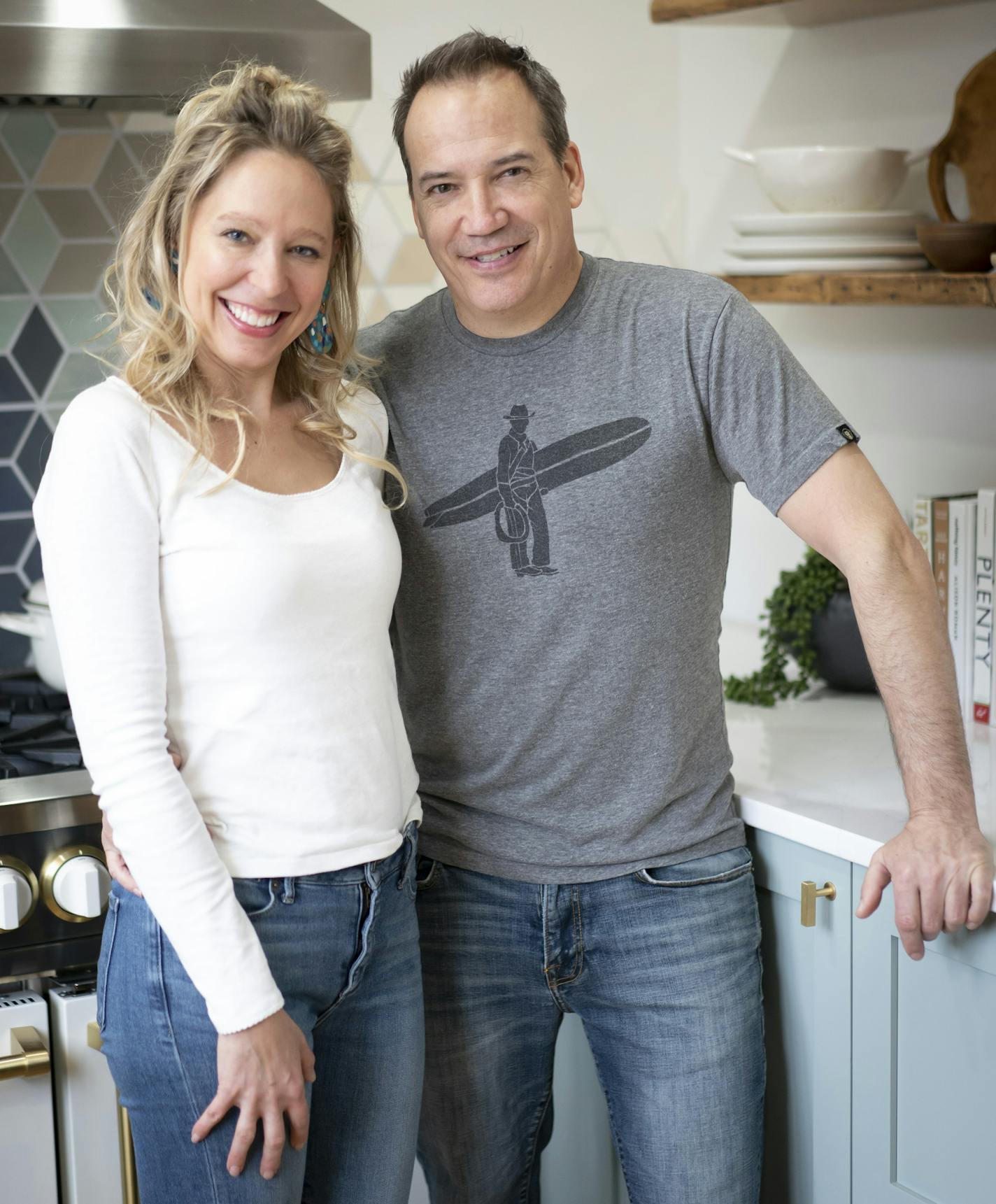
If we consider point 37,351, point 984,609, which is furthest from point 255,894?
point 37,351

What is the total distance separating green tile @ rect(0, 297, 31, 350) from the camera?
2043 millimetres

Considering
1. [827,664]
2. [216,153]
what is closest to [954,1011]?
[827,664]

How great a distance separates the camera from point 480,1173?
1501 millimetres

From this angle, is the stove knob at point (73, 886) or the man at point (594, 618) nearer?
the man at point (594, 618)

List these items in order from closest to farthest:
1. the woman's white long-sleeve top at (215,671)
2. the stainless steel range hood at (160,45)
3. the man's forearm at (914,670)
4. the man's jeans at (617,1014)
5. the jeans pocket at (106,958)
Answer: the woman's white long-sleeve top at (215,671), the jeans pocket at (106,958), the man's forearm at (914,670), the man's jeans at (617,1014), the stainless steel range hood at (160,45)

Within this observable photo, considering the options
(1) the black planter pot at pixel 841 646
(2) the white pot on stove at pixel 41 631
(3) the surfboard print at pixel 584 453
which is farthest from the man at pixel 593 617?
(2) the white pot on stove at pixel 41 631

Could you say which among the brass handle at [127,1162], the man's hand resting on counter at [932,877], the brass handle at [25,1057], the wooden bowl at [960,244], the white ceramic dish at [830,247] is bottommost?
the brass handle at [127,1162]

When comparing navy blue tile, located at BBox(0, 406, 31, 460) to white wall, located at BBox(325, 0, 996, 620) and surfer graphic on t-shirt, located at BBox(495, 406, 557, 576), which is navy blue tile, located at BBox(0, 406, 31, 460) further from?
surfer graphic on t-shirt, located at BBox(495, 406, 557, 576)

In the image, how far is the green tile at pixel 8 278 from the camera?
6.65ft

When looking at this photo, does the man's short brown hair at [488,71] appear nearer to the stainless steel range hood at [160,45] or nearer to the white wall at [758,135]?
the stainless steel range hood at [160,45]

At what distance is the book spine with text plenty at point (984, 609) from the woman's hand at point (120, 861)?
1.15 metres

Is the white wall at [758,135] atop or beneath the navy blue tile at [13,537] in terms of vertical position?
atop

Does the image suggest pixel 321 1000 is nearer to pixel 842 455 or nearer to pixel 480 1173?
pixel 480 1173

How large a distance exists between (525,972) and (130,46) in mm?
1136
